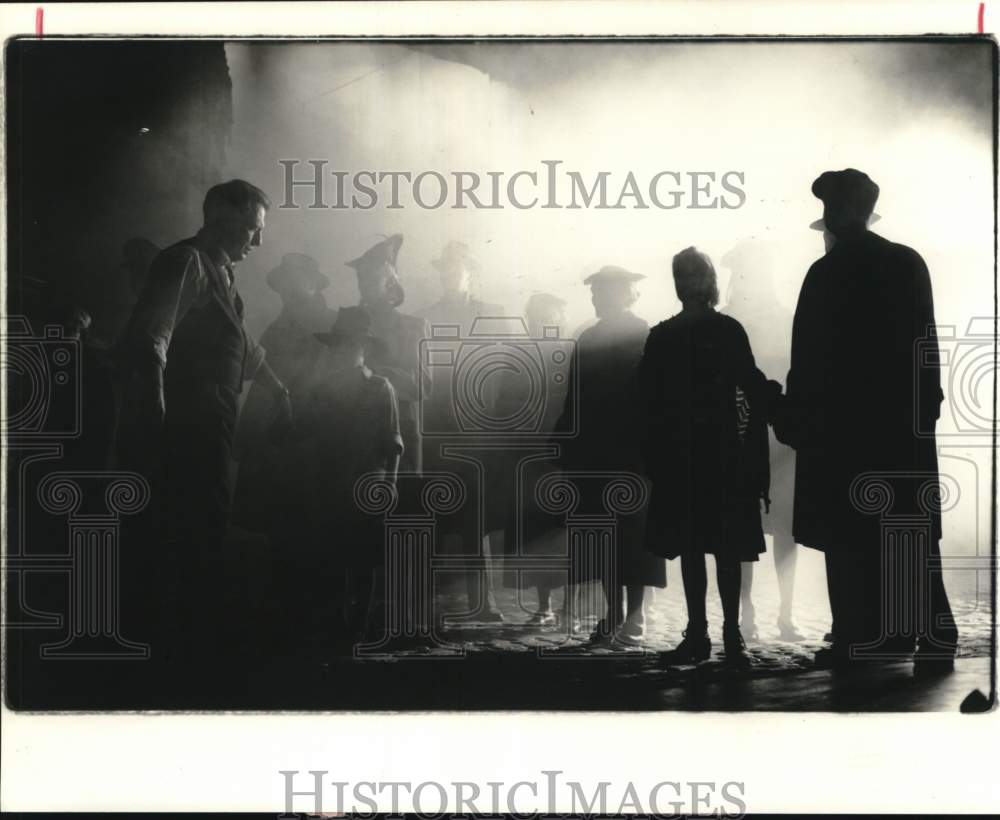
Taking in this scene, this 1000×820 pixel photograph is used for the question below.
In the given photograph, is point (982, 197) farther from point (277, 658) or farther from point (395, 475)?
point (277, 658)

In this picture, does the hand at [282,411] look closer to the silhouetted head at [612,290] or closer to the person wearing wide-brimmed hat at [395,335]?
the person wearing wide-brimmed hat at [395,335]

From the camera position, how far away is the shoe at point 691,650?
3096 mm

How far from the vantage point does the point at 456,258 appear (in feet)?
10.2

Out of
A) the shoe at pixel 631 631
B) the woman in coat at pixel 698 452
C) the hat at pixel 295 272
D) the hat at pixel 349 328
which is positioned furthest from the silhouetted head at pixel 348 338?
the shoe at pixel 631 631

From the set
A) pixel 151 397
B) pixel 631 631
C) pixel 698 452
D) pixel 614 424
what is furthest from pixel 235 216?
pixel 631 631

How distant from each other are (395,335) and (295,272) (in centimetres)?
36

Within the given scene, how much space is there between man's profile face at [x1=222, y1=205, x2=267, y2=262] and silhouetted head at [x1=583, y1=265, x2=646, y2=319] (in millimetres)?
1016

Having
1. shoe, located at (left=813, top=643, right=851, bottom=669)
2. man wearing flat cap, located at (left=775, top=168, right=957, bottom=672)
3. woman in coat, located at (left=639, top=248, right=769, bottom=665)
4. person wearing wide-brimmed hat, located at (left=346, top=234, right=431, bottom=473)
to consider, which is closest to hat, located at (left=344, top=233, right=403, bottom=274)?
person wearing wide-brimmed hat, located at (left=346, top=234, right=431, bottom=473)

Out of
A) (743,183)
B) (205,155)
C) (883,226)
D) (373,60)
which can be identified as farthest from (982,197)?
(205,155)

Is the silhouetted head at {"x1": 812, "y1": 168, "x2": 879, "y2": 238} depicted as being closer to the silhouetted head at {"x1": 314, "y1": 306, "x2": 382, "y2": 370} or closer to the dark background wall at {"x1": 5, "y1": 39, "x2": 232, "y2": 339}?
the silhouetted head at {"x1": 314, "y1": 306, "x2": 382, "y2": 370}

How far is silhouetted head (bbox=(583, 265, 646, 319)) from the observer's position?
3.09 metres

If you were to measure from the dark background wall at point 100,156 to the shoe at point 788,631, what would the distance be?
2.17 meters

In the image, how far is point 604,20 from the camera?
10.2 ft

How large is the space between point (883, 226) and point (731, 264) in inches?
19.2
